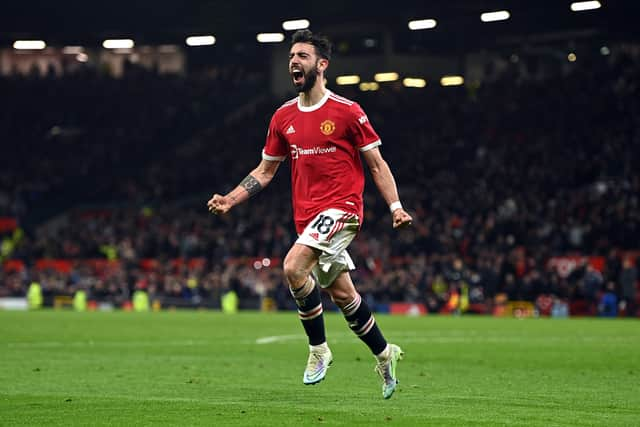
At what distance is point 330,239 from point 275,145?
1.06m

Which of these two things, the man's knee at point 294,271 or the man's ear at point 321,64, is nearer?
the man's knee at point 294,271

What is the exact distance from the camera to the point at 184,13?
43.0m

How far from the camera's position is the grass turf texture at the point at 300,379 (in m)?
8.20

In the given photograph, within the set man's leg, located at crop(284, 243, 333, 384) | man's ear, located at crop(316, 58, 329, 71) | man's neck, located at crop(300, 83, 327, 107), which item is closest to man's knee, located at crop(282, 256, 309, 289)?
man's leg, located at crop(284, 243, 333, 384)

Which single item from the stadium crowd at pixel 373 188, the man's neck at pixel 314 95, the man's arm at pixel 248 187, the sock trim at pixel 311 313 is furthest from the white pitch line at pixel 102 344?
the stadium crowd at pixel 373 188

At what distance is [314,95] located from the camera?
31.1ft

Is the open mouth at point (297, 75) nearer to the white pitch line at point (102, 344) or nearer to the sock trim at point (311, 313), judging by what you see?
the sock trim at point (311, 313)

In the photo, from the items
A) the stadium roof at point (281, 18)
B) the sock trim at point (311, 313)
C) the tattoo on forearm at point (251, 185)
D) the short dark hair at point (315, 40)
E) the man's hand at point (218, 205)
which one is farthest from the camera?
the stadium roof at point (281, 18)

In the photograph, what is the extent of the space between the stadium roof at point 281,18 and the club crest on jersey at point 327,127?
31.1m

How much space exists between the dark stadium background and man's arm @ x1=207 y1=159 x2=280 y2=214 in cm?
2389

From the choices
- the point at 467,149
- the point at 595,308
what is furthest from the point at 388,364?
the point at 467,149

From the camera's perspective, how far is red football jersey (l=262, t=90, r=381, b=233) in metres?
9.38

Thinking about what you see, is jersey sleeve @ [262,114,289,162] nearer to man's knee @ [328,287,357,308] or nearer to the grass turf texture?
man's knee @ [328,287,357,308]

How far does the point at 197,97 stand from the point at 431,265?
24566 millimetres
